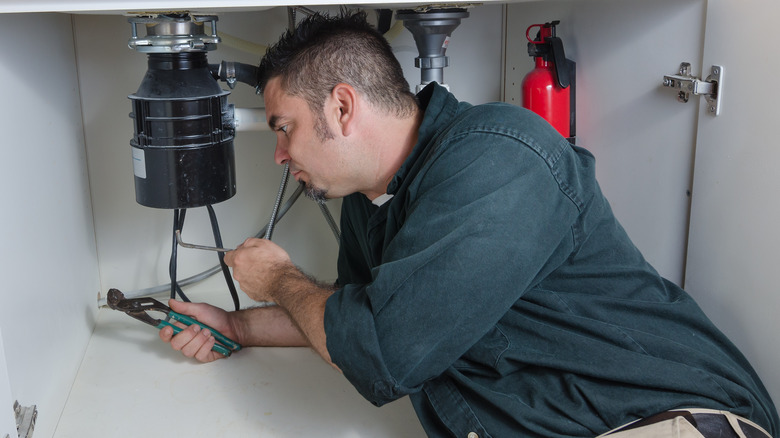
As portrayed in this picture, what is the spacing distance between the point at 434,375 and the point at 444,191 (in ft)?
0.71

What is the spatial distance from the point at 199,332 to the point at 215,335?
0.03m

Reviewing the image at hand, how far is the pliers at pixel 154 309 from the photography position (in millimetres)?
1310

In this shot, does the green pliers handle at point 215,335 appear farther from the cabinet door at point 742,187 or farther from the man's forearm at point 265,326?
the cabinet door at point 742,187

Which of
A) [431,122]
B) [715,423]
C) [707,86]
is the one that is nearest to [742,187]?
[707,86]

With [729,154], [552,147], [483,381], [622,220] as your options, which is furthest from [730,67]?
[483,381]

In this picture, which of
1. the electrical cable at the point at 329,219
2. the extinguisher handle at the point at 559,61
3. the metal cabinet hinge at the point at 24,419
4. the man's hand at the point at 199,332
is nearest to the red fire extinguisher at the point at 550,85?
the extinguisher handle at the point at 559,61

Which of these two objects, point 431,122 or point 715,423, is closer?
point 715,423

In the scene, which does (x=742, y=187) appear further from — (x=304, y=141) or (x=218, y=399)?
(x=218, y=399)

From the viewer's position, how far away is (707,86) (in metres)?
1.06

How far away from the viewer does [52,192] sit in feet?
4.15

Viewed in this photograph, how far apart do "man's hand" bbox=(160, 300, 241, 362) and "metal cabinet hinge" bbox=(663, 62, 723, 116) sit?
0.83 metres

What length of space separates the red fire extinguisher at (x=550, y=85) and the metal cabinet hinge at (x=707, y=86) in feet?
1.08

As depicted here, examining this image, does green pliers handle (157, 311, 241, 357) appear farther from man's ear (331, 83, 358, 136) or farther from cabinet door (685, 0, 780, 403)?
cabinet door (685, 0, 780, 403)

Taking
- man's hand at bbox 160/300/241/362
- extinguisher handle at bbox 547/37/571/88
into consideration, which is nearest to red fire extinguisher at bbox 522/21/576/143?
extinguisher handle at bbox 547/37/571/88
